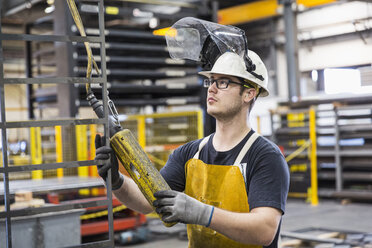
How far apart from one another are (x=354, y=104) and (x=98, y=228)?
6.12 meters

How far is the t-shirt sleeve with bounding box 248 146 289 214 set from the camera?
93.7 inches

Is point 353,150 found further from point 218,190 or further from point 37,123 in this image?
point 37,123

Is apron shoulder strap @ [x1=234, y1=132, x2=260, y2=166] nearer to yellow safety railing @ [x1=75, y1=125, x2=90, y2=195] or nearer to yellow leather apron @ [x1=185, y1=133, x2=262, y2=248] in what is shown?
yellow leather apron @ [x1=185, y1=133, x2=262, y2=248]

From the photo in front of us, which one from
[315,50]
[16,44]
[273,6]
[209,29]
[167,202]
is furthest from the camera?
[16,44]

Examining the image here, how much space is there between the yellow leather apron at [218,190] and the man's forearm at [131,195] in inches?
10.7

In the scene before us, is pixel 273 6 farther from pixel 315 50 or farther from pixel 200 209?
pixel 200 209

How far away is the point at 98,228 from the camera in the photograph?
6910 millimetres

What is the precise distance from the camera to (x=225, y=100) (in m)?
2.68

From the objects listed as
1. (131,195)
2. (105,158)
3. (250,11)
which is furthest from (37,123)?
(250,11)

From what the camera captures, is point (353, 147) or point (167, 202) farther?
point (353, 147)

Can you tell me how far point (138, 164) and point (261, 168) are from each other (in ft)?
1.95

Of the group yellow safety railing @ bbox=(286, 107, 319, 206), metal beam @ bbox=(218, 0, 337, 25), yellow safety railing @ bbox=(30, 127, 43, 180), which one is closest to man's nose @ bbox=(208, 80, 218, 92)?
yellow safety railing @ bbox=(30, 127, 43, 180)

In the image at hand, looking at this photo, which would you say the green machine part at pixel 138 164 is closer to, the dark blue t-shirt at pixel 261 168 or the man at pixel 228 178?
the man at pixel 228 178

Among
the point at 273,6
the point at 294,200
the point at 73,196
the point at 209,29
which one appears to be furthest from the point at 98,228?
the point at 273,6
